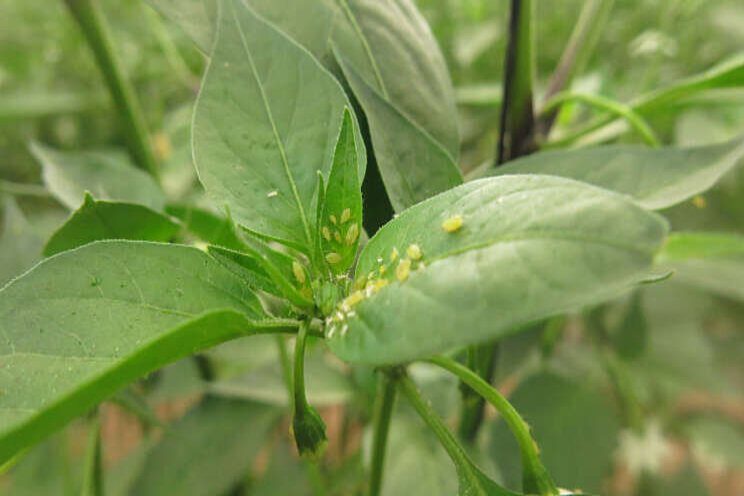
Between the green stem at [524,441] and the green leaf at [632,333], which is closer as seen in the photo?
the green stem at [524,441]

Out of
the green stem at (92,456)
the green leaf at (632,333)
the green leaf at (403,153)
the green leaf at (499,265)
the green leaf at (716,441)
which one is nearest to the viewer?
the green leaf at (499,265)

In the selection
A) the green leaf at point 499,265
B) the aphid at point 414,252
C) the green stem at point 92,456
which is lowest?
the green stem at point 92,456

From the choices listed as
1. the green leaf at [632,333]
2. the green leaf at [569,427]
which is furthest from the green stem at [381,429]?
the green leaf at [632,333]

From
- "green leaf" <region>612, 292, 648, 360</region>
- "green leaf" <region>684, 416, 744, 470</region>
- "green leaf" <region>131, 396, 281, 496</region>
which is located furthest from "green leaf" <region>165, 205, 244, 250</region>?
"green leaf" <region>684, 416, 744, 470</region>

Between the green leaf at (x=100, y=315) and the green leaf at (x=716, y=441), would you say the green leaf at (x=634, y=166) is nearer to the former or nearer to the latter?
the green leaf at (x=100, y=315)

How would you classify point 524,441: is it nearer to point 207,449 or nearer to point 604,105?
point 604,105

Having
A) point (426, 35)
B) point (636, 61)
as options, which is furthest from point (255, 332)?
point (636, 61)
